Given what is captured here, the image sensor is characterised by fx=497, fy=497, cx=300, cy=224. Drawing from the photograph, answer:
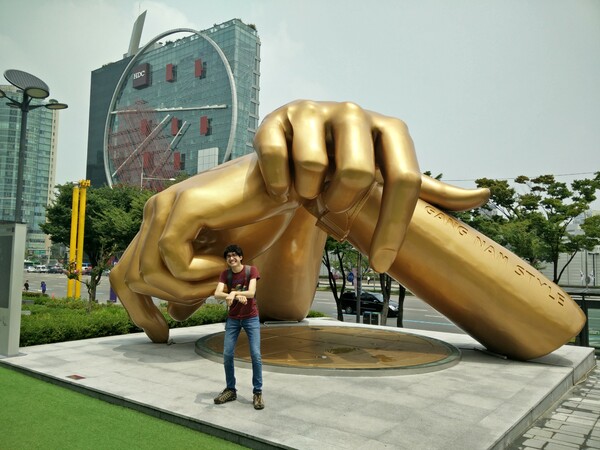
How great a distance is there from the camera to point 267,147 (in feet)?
23.4

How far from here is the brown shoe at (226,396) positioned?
582 cm

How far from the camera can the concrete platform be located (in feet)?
16.4

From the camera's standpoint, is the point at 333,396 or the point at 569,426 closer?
the point at 569,426

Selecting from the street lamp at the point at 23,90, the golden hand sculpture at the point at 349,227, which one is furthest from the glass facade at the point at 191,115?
the golden hand sculpture at the point at 349,227

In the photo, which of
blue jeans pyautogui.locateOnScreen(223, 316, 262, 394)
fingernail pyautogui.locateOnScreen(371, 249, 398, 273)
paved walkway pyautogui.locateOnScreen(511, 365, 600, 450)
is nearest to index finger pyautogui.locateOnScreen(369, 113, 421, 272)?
fingernail pyautogui.locateOnScreen(371, 249, 398, 273)

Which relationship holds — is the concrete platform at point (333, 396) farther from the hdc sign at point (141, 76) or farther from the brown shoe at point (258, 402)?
the hdc sign at point (141, 76)

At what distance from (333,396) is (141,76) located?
9408 centimetres

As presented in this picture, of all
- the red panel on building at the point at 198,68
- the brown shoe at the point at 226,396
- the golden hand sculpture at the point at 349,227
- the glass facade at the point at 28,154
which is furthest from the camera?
the red panel on building at the point at 198,68

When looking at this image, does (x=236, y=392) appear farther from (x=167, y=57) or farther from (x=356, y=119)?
(x=167, y=57)

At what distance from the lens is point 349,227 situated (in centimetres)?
866

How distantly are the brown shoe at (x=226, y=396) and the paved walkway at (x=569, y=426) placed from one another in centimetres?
313

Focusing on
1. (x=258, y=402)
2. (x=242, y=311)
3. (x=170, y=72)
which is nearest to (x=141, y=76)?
(x=170, y=72)

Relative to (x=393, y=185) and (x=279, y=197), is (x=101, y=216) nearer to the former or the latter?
(x=279, y=197)

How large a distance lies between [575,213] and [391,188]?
20.1 meters
